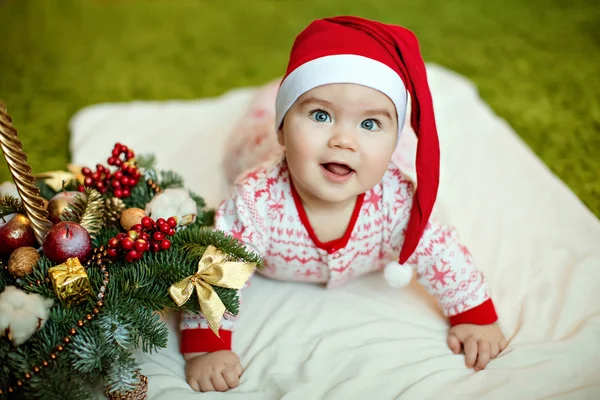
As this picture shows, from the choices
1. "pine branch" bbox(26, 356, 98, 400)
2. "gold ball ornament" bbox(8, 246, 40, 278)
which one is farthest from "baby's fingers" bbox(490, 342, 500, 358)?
"gold ball ornament" bbox(8, 246, 40, 278)

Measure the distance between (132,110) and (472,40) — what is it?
4.54 feet

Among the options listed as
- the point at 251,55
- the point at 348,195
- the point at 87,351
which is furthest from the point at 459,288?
the point at 251,55

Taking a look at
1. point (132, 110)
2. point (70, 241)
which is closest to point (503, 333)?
point (70, 241)

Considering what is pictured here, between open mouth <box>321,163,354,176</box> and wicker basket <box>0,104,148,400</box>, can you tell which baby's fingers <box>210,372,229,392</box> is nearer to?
wicker basket <box>0,104,148,400</box>

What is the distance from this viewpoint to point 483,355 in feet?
3.25

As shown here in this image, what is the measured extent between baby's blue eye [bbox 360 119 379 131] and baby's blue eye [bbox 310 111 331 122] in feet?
0.19

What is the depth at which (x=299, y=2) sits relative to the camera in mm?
2537

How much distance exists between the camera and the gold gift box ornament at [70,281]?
0.78m

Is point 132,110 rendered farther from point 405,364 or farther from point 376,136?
point 405,364

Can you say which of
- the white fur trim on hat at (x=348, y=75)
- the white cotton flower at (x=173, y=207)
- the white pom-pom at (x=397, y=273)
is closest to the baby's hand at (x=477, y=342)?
the white pom-pom at (x=397, y=273)

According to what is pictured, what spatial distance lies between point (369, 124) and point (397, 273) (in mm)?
284

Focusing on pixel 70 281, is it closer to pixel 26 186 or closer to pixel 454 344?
pixel 26 186

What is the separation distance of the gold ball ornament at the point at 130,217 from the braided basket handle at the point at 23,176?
4.8 inches

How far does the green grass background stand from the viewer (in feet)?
5.49
